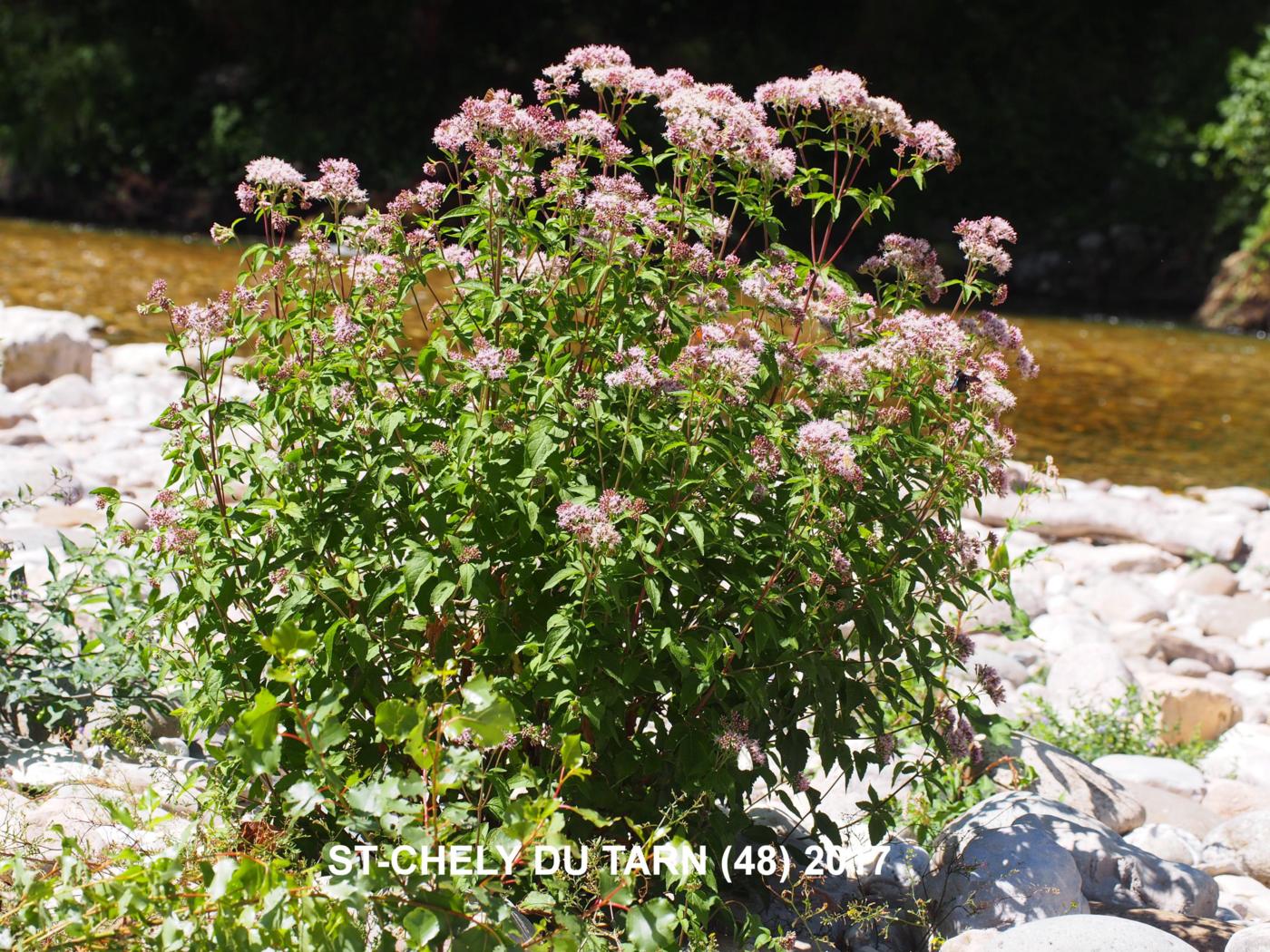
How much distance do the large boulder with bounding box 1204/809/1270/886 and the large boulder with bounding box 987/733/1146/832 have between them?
0.24 m

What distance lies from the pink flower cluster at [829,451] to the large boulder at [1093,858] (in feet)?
3.65

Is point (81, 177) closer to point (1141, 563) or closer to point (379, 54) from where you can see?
point (379, 54)

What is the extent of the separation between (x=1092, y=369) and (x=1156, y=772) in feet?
25.1

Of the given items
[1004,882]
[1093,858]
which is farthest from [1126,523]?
[1004,882]

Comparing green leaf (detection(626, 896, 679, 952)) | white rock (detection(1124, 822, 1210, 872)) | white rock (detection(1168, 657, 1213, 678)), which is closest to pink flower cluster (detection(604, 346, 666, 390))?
green leaf (detection(626, 896, 679, 952))

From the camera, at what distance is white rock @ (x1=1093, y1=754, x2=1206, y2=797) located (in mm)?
4094

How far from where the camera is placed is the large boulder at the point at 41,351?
7270 mm

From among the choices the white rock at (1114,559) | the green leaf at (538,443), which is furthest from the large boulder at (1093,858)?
the white rock at (1114,559)

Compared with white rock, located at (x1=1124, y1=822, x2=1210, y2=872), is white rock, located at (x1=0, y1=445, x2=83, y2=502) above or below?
below

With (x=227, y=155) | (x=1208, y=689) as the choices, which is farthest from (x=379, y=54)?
(x=1208, y=689)

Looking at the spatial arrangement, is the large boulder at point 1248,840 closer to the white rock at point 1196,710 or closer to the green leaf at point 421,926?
→ the white rock at point 1196,710

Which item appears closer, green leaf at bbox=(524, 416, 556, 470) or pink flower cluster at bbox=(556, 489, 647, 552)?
pink flower cluster at bbox=(556, 489, 647, 552)

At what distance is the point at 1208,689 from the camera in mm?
4652

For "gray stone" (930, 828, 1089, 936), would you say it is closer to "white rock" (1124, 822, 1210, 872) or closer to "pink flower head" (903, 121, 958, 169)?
"white rock" (1124, 822, 1210, 872)
